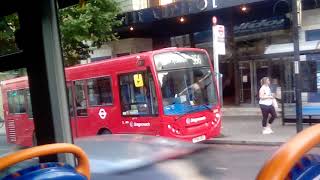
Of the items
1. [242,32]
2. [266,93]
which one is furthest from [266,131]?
[242,32]

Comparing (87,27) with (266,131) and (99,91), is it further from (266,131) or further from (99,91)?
(266,131)

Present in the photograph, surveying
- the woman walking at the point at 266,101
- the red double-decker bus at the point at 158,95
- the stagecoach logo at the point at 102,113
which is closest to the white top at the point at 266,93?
the woman walking at the point at 266,101

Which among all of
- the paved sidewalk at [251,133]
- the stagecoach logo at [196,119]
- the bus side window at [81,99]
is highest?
the bus side window at [81,99]

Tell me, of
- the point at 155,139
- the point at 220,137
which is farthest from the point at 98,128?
the point at 155,139

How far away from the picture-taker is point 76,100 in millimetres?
14188

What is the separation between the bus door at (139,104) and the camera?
11.9 metres

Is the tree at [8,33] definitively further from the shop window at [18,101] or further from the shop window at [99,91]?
the shop window at [99,91]

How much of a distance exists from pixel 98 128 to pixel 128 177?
10163 millimetres

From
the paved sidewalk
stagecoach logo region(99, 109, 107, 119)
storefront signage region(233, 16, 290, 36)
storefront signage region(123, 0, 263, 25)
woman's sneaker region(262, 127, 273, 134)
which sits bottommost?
the paved sidewalk

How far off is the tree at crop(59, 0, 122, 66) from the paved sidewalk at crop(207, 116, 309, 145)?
18.6ft

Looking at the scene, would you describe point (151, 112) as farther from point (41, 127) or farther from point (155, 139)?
point (41, 127)

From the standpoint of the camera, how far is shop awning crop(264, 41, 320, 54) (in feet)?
58.3

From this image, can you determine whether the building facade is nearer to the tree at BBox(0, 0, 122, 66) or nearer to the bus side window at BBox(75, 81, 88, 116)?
the tree at BBox(0, 0, 122, 66)

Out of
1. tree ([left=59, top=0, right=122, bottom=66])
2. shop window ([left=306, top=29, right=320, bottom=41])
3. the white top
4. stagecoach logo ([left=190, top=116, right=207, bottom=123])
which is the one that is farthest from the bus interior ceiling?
shop window ([left=306, top=29, right=320, bottom=41])
